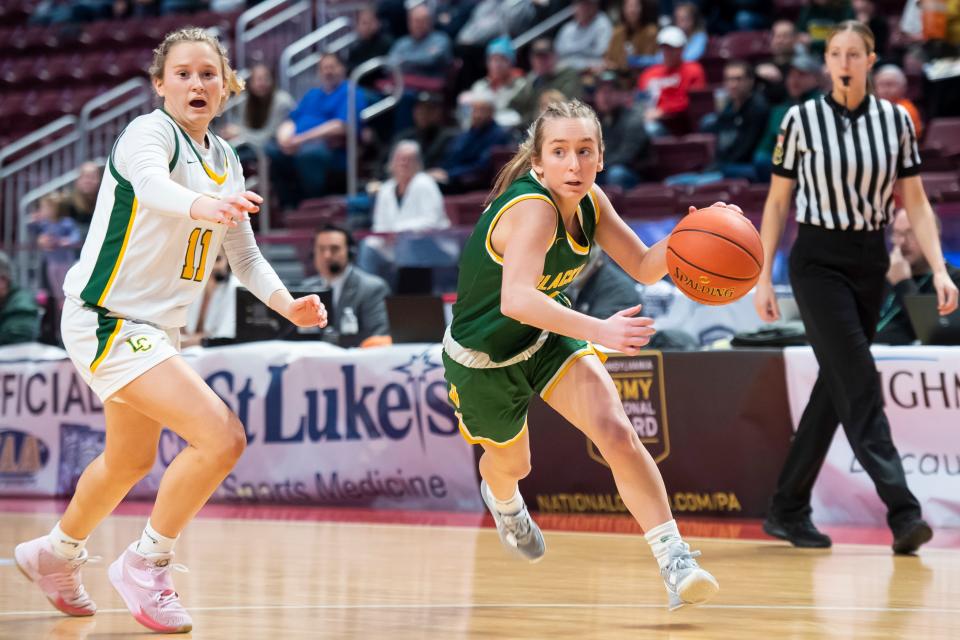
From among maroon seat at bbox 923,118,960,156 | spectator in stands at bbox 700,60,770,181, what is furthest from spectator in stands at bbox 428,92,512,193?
maroon seat at bbox 923,118,960,156

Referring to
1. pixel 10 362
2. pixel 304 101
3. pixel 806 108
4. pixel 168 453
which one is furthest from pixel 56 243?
pixel 806 108

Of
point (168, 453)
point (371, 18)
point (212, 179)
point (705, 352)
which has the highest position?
point (371, 18)

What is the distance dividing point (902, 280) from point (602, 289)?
1542 mm

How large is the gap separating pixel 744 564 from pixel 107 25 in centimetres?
1327

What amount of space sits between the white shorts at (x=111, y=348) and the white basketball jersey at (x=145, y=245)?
0.04 m

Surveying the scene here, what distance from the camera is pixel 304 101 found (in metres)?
13.0

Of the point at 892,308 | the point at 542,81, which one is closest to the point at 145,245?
the point at 892,308

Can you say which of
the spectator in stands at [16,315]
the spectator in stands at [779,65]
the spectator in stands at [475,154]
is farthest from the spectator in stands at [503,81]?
the spectator in stands at [16,315]

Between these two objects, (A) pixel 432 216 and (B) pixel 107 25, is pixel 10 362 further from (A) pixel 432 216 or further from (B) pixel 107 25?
(B) pixel 107 25

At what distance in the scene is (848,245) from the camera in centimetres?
576

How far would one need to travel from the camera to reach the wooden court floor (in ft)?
13.4

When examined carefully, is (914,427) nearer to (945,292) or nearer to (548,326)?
(945,292)

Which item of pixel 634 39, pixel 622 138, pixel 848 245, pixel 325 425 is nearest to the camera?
pixel 848 245

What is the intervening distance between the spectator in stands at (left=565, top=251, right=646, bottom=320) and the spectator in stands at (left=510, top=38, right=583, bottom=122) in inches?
164
